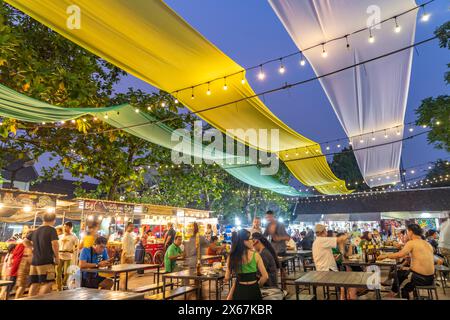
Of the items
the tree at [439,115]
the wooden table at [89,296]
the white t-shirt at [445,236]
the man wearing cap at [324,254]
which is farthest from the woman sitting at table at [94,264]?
the tree at [439,115]

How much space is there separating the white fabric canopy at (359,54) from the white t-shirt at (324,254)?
2922mm

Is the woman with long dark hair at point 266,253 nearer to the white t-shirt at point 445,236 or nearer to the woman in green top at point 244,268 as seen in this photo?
the woman in green top at point 244,268

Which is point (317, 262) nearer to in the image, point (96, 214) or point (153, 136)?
point (153, 136)

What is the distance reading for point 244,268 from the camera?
3182mm

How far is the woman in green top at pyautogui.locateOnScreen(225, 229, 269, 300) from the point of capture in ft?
10.2

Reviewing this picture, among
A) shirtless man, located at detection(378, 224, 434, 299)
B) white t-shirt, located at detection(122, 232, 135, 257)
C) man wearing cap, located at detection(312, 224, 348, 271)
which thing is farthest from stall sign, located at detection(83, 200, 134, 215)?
shirtless man, located at detection(378, 224, 434, 299)

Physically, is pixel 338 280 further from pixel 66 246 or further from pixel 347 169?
pixel 347 169

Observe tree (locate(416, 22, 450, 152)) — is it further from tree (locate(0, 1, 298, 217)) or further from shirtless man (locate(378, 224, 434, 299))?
tree (locate(0, 1, 298, 217))

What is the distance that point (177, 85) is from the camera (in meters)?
5.35

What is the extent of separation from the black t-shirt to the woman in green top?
9.83 feet

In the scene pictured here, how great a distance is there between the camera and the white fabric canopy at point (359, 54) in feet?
12.6

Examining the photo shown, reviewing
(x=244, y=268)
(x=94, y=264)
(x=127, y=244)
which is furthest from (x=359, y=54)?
(x=127, y=244)
